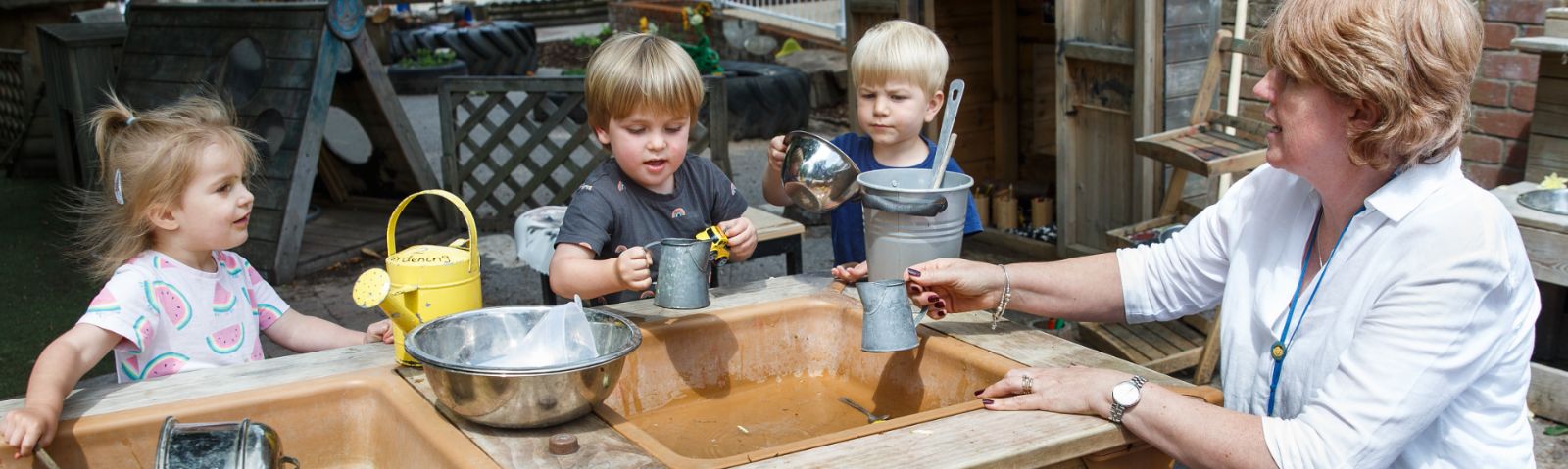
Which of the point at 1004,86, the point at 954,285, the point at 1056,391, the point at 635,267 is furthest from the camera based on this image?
the point at 1004,86

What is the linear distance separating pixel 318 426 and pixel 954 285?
3.66ft

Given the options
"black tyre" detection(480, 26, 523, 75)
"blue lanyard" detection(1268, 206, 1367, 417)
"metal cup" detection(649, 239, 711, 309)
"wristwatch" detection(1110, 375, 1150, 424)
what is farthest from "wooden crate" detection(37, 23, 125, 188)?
"black tyre" detection(480, 26, 523, 75)

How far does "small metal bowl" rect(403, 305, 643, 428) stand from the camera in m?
1.74

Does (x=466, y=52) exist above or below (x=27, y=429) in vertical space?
below

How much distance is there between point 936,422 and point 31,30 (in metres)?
9.61

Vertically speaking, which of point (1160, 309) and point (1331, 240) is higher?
point (1331, 240)

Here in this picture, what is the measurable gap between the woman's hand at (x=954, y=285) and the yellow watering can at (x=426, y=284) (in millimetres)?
760

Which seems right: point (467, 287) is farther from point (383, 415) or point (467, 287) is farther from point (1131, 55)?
point (1131, 55)

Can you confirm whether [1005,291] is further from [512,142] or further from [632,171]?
[512,142]

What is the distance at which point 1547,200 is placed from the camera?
3.87 m

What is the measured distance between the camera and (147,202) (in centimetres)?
231

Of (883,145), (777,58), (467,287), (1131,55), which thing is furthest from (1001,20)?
(777,58)

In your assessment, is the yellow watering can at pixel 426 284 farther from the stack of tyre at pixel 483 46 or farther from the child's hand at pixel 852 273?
the stack of tyre at pixel 483 46

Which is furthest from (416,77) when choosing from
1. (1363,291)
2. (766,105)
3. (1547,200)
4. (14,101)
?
(1363,291)
